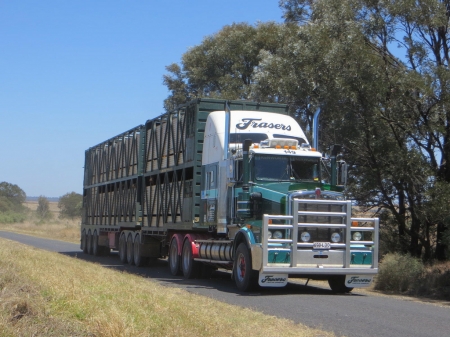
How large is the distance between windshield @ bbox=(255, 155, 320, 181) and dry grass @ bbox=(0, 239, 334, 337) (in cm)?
433

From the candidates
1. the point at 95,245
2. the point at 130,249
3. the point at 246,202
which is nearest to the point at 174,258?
the point at 130,249

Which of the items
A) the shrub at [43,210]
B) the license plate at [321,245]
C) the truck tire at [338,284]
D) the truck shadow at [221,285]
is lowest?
the truck shadow at [221,285]

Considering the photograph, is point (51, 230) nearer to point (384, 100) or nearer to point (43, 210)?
point (384, 100)

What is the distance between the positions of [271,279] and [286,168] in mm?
2735

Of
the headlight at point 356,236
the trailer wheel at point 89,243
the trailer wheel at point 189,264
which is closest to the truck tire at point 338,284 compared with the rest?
the headlight at point 356,236

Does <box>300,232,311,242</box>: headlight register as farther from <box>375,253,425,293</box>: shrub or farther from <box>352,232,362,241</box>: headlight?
<box>375,253,425,293</box>: shrub

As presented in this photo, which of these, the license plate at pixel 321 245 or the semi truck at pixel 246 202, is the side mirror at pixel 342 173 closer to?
the semi truck at pixel 246 202

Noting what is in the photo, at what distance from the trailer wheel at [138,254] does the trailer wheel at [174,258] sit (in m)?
3.17

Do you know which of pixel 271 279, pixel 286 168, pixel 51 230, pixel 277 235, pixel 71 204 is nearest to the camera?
pixel 271 279

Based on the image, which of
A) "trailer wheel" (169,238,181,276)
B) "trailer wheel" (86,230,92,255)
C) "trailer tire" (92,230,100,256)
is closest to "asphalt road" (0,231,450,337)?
"trailer wheel" (169,238,181,276)

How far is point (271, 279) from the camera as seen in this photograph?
14.0 metres

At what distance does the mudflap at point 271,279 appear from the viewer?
45.5 feet

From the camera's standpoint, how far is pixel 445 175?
21062 mm

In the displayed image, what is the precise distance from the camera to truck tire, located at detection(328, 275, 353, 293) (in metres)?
15.2
